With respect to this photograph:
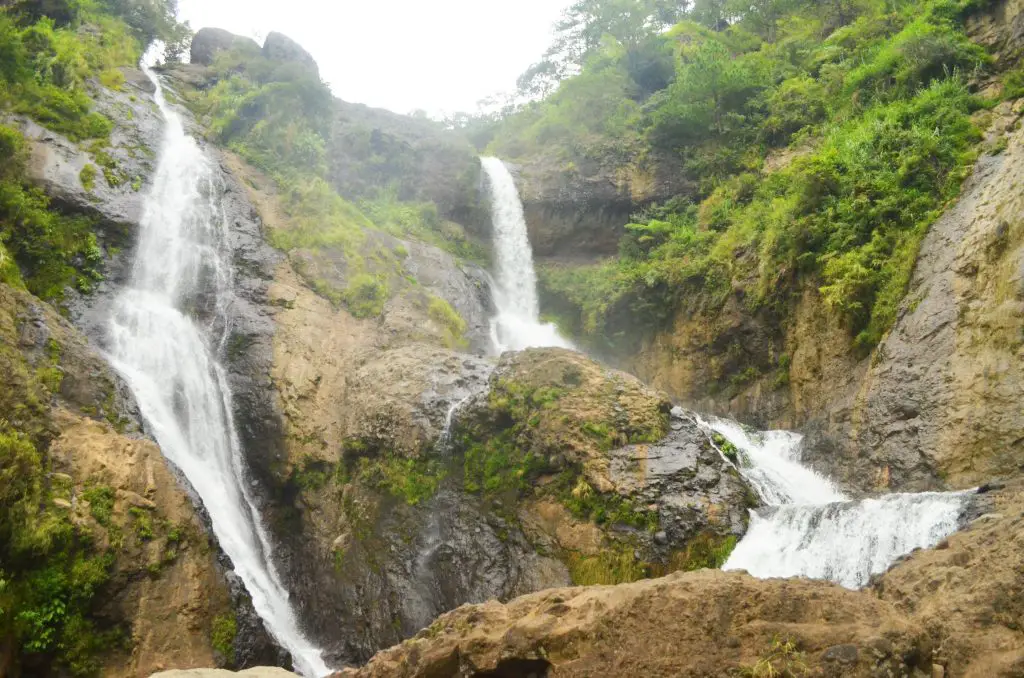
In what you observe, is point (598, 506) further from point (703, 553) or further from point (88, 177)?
point (88, 177)

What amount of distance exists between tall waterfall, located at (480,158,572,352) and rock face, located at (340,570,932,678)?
14.2m

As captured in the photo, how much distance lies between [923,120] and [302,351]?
14791mm

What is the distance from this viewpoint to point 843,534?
8156 millimetres

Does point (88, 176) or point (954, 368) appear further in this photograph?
point (88, 176)

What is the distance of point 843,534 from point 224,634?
8.76 metres

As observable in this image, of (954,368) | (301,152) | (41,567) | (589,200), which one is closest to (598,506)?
(954,368)

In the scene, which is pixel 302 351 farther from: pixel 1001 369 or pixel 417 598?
pixel 1001 369

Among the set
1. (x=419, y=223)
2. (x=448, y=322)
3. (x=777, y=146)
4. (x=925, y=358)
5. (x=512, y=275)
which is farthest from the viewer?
(x=512, y=275)

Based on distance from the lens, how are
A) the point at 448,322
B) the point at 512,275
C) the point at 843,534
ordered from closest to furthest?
the point at 843,534, the point at 448,322, the point at 512,275

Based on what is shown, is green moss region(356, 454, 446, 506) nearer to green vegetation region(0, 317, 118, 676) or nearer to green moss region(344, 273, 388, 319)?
green vegetation region(0, 317, 118, 676)

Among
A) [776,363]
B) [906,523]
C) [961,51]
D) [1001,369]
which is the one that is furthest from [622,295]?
[906,523]

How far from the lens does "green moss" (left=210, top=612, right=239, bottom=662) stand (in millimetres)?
9398

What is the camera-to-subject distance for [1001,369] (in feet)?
31.2

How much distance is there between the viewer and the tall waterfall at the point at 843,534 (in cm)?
755
